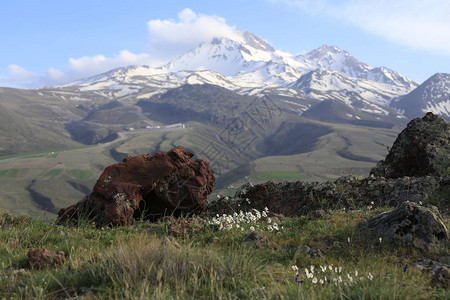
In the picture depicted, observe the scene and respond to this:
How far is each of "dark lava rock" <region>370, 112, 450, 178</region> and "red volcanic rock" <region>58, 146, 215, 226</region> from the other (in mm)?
8011

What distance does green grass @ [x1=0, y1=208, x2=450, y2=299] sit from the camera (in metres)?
4.24

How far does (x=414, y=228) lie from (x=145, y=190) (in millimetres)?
7687

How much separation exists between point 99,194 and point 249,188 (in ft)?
17.9

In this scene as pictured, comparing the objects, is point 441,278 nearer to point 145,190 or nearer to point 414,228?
point 414,228

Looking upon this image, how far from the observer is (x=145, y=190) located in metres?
11.7

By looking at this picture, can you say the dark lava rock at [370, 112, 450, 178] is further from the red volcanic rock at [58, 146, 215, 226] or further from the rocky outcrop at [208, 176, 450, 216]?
the red volcanic rock at [58, 146, 215, 226]

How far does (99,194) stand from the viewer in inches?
441

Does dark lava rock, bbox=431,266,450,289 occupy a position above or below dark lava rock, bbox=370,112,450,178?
below

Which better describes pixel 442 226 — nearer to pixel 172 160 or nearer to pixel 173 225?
pixel 173 225

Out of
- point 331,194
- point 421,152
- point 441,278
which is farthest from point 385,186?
point 441,278

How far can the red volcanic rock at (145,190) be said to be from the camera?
10.8 m

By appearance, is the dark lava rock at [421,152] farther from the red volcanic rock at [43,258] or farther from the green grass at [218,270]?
the red volcanic rock at [43,258]

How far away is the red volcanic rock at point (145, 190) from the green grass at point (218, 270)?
3.04 meters

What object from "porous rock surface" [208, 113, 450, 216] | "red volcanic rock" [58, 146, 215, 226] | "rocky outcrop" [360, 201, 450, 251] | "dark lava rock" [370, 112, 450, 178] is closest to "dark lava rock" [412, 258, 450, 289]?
"rocky outcrop" [360, 201, 450, 251]
